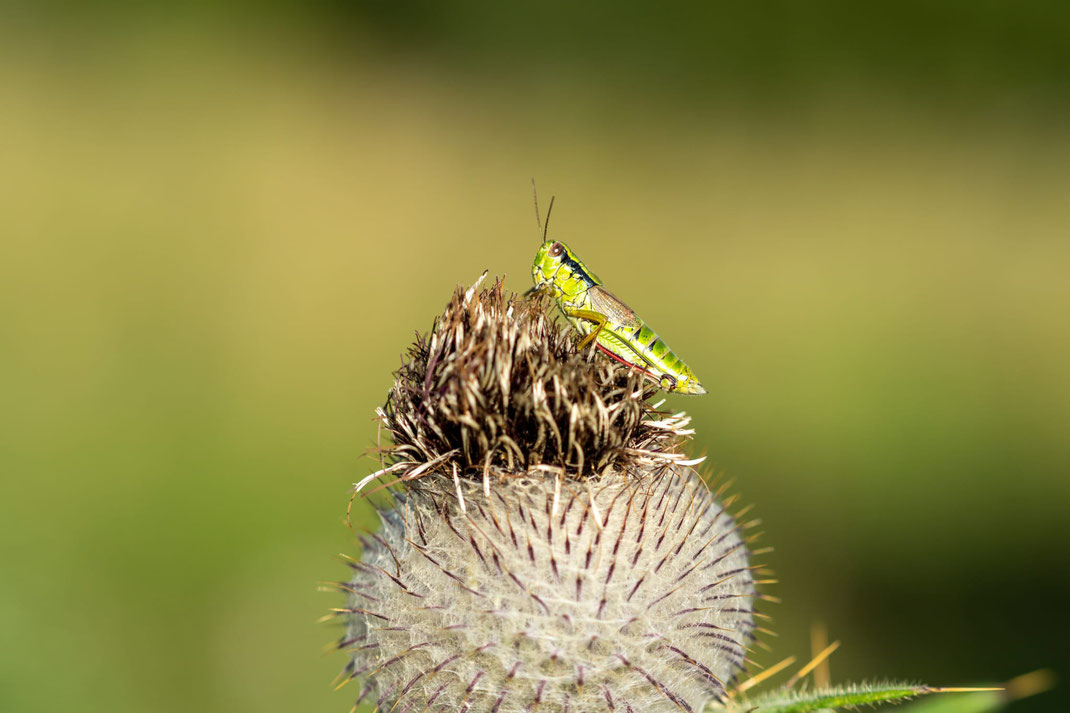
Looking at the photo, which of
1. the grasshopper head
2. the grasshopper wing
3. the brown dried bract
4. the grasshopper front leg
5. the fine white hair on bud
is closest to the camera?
the fine white hair on bud

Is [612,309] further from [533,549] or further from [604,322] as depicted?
[533,549]

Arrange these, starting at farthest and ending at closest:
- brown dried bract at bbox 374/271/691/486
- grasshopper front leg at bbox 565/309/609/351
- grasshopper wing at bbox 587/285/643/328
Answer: grasshopper wing at bbox 587/285/643/328 → grasshopper front leg at bbox 565/309/609/351 → brown dried bract at bbox 374/271/691/486

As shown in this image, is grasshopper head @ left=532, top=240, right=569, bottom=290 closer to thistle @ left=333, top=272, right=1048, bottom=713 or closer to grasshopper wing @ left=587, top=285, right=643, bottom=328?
grasshopper wing @ left=587, top=285, right=643, bottom=328

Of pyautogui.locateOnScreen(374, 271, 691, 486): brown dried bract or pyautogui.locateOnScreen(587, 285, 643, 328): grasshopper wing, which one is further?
pyautogui.locateOnScreen(587, 285, 643, 328): grasshopper wing

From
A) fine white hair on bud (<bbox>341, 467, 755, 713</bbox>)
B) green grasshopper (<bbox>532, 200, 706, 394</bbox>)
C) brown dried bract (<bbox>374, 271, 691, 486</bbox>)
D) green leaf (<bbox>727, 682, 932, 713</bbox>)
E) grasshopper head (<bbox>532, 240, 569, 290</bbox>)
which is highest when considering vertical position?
grasshopper head (<bbox>532, 240, 569, 290</bbox>)

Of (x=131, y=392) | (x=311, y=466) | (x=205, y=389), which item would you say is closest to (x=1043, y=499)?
(x=311, y=466)

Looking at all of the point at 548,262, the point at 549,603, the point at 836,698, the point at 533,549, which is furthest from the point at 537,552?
the point at 548,262

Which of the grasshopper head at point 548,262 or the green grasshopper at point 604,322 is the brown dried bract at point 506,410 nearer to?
the green grasshopper at point 604,322

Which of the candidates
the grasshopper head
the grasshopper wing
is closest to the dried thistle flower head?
the grasshopper wing
